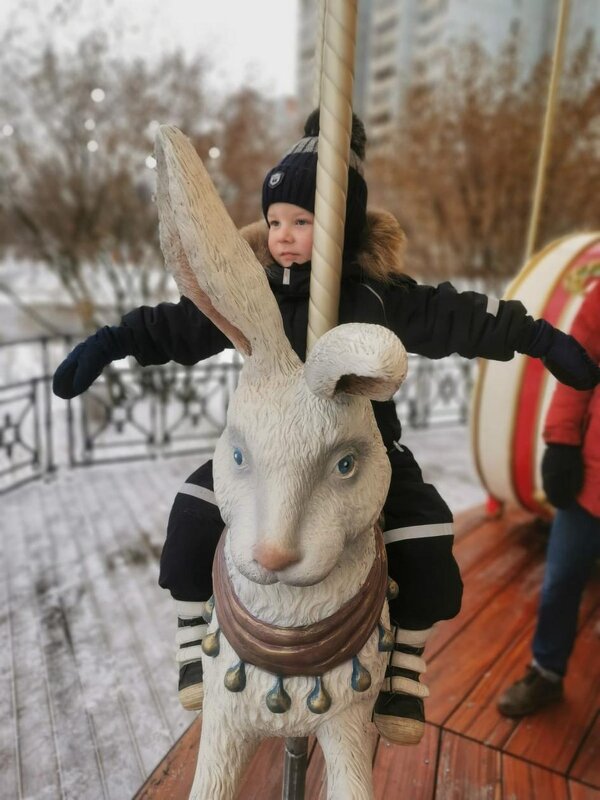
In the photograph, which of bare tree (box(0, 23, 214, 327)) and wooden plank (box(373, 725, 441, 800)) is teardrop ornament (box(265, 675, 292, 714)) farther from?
bare tree (box(0, 23, 214, 327))

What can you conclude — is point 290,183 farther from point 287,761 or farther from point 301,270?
point 287,761

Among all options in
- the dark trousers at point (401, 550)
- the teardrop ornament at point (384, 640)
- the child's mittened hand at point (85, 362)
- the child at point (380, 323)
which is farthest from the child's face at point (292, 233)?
the teardrop ornament at point (384, 640)

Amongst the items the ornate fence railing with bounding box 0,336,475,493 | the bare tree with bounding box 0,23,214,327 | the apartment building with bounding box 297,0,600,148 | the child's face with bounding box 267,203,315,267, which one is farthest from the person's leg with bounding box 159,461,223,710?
the apartment building with bounding box 297,0,600,148

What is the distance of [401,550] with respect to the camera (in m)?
0.96

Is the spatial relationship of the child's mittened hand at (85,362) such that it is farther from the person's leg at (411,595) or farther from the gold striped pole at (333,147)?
the person's leg at (411,595)

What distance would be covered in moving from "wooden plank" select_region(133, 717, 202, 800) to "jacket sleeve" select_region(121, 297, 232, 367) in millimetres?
982

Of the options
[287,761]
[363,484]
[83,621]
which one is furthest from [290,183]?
[83,621]

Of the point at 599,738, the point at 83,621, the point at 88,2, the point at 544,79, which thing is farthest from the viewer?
the point at 544,79

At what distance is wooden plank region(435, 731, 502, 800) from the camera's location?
4.66ft

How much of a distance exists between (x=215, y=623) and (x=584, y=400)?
1.06 meters

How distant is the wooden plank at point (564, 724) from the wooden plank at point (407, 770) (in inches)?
8.2

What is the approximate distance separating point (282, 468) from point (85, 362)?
14.3 inches

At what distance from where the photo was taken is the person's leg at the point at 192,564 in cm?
98

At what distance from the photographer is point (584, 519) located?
1596 millimetres
